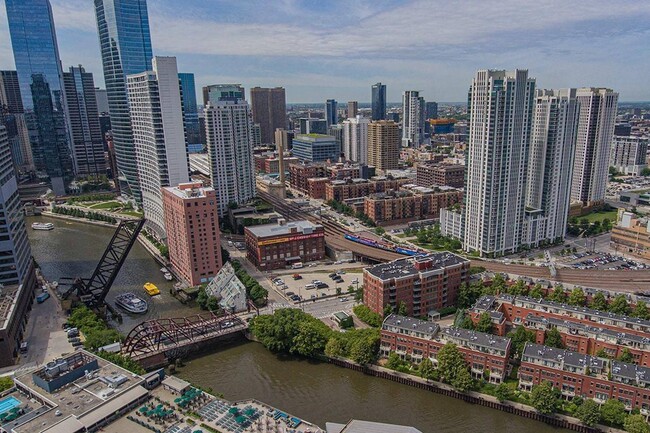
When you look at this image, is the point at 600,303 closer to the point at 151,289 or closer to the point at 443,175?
the point at 151,289

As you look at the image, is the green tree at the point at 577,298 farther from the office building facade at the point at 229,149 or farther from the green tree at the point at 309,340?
the office building facade at the point at 229,149

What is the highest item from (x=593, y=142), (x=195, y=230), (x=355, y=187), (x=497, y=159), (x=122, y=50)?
(x=122, y=50)

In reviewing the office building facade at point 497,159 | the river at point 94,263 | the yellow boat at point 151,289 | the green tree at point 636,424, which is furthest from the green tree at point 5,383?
the office building facade at point 497,159

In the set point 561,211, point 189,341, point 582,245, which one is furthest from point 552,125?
point 189,341

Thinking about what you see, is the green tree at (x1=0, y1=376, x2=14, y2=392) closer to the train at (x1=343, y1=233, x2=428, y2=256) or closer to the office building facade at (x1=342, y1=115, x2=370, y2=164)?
the train at (x1=343, y1=233, x2=428, y2=256)

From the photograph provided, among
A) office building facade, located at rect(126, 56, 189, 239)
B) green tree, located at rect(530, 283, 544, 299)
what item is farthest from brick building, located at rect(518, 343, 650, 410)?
office building facade, located at rect(126, 56, 189, 239)

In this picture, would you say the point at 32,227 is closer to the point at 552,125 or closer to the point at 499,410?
the point at 499,410

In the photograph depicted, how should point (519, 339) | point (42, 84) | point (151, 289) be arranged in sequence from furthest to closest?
point (42, 84)
point (151, 289)
point (519, 339)

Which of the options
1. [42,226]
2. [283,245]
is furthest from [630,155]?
[42,226]
